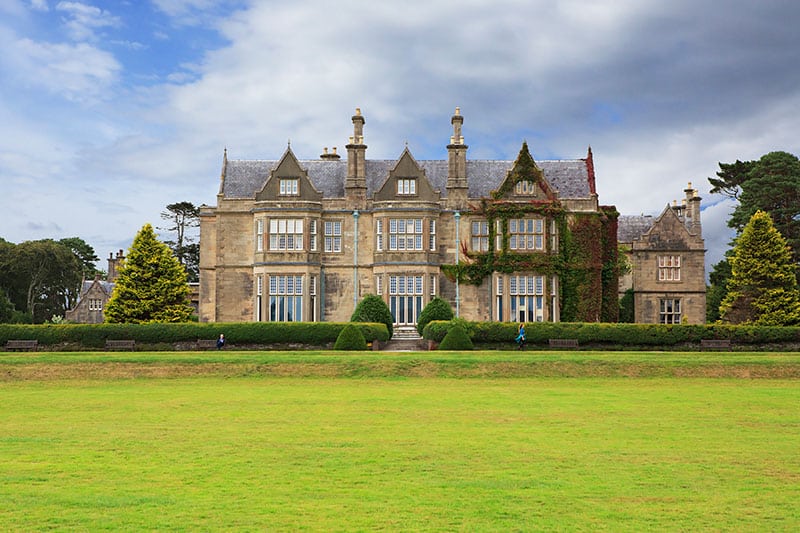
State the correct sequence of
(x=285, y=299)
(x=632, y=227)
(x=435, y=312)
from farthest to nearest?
(x=632, y=227)
(x=285, y=299)
(x=435, y=312)

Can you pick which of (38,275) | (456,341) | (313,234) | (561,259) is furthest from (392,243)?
(38,275)

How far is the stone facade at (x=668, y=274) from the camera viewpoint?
58.7 m

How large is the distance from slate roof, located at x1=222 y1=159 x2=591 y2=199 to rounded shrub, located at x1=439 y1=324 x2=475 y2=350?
14.6m

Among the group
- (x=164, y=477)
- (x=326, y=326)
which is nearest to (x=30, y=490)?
(x=164, y=477)

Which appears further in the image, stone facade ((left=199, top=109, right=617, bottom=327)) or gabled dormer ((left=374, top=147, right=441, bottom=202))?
gabled dormer ((left=374, top=147, right=441, bottom=202))

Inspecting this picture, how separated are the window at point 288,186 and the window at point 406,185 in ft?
20.1

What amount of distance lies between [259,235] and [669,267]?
2863cm

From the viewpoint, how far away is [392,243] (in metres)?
50.3

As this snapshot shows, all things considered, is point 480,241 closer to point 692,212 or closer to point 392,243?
point 392,243

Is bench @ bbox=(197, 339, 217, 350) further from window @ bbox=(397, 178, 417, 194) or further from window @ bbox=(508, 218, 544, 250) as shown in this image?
window @ bbox=(508, 218, 544, 250)

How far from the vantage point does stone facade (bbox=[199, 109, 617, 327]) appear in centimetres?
4997

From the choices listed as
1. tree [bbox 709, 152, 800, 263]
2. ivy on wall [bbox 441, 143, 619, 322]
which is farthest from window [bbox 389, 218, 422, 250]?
tree [bbox 709, 152, 800, 263]

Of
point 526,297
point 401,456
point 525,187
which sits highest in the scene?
point 525,187

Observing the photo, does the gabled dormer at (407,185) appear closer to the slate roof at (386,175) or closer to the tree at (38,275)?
the slate roof at (386,175)
